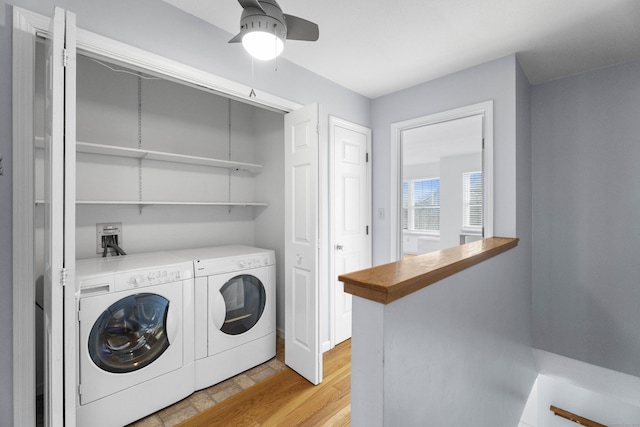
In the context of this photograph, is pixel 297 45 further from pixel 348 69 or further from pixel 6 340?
pixel 6 340

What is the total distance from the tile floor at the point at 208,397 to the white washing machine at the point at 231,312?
49mm

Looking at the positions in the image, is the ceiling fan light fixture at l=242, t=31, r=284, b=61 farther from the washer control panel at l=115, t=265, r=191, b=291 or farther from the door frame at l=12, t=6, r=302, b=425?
the washer control panel at l=115, t=265, r=191, b=291

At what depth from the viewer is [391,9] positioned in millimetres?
1740

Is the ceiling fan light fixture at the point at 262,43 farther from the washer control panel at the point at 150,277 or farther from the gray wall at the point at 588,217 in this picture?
the gray wall at the point at 588,217

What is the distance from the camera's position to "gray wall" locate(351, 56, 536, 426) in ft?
3.02

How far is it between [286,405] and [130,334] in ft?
3.64

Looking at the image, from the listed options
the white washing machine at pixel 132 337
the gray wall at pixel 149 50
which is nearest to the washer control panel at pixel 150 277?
the white washing machine at pixel 132 337

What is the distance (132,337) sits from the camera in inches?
70.1

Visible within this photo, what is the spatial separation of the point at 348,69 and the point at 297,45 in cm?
55

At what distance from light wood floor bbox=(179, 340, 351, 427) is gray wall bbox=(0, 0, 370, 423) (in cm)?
104

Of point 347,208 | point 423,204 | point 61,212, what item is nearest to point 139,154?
point 61,212

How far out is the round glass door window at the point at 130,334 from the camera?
5.41ft

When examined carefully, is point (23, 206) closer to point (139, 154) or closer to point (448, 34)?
point (139, 154)

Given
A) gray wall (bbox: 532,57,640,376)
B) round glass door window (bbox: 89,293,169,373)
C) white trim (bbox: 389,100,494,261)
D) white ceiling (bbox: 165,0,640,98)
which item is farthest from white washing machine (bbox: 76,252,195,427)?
gray wall (bbox: 532,57,640,376)
